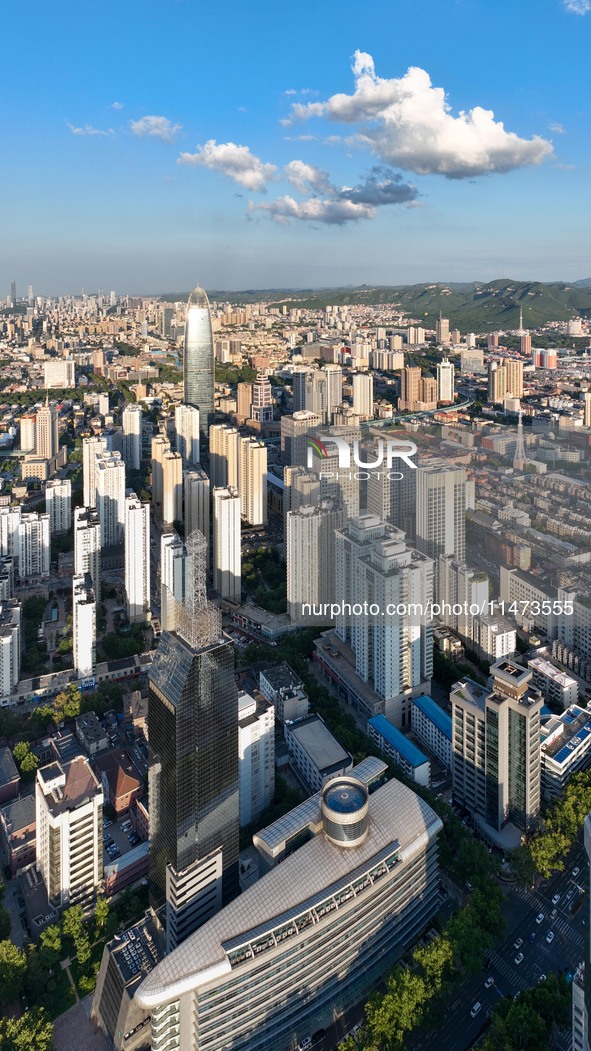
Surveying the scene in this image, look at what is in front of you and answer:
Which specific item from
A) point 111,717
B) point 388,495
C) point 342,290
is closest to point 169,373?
point 388,495

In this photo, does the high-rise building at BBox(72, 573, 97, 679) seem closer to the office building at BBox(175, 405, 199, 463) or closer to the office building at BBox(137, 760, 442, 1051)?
the office building at BBox(137, 760, 442, 1051)

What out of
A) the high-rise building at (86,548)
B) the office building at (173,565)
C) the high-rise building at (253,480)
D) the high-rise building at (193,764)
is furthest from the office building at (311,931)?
the high-rise building at (253,480)

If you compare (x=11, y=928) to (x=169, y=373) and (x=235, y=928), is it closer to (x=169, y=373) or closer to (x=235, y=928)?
(x=235, y=928)

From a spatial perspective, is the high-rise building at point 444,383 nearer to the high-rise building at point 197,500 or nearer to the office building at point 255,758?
the high-rise building at point 197,500

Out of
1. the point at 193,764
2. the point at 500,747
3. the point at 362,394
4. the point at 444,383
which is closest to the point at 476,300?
the point at 444,383

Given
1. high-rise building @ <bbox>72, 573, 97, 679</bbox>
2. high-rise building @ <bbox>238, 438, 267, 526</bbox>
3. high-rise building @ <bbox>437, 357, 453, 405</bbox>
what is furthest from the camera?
high-rise building @ <bbox>437, 357, 453, 405</bbox>

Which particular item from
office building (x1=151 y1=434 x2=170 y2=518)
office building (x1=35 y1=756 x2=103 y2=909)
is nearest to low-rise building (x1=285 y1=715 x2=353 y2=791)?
office building (x1=35 y1=756 x2=103 y2=909)

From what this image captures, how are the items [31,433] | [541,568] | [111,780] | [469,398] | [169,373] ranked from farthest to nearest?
[169,373] < [469,398] < [31,433] < [541,568] < [111,780]
